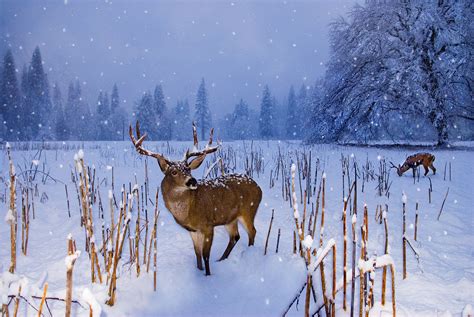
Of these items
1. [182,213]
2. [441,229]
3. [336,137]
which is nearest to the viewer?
[182,213]

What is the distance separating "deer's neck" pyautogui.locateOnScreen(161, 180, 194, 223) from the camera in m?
3.77

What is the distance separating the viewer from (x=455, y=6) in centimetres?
1716

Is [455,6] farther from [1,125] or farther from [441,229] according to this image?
[1,125]

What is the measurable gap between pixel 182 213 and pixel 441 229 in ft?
11.7

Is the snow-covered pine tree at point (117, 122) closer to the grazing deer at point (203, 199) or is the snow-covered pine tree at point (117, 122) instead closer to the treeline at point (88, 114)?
the treeline at point (88, 114)

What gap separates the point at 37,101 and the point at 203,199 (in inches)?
1849

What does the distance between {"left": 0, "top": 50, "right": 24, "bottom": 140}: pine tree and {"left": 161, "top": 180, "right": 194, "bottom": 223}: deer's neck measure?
4117cm

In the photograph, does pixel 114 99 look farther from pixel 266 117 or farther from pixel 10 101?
pixel 266 117

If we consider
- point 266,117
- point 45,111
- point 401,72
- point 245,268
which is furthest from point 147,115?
point 245,268

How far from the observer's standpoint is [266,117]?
5462 centimetres

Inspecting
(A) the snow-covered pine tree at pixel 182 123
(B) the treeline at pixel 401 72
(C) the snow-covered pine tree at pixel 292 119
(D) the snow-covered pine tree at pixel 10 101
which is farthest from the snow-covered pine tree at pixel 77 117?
(B) the treeline at pixel 401 72

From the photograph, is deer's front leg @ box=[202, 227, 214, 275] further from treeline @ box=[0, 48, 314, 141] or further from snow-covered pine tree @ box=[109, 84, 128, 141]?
snow-covered pine tree @ box=[109, 84, 128, 141]

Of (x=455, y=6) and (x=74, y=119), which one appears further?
(x=74, y=119)

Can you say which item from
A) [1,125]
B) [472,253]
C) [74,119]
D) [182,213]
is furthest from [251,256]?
[74,119]
